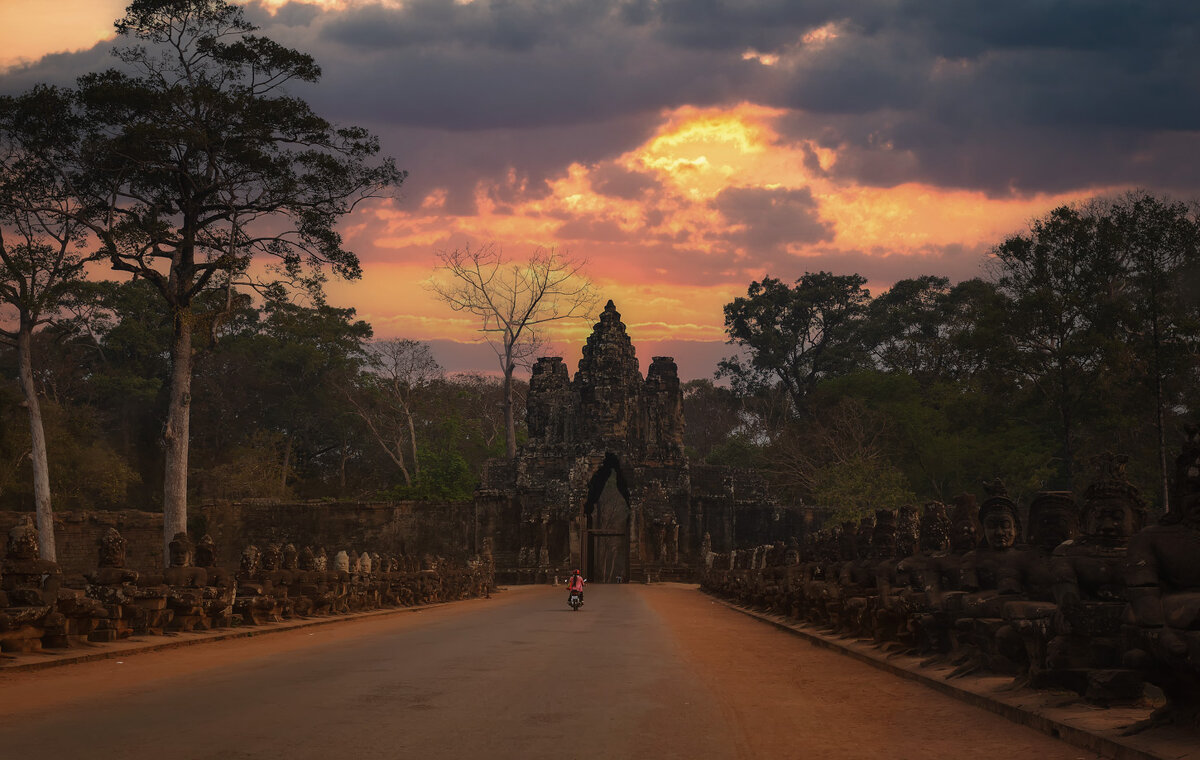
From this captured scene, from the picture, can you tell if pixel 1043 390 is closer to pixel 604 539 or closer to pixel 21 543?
pixel 604 539

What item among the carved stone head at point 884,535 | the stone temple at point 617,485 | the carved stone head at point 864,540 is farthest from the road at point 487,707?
the stone temple at point 617,485

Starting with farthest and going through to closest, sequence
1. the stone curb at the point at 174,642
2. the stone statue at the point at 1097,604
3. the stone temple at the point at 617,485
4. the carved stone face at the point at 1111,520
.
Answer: the stone temple at the point at 617,485 < the stone curb at the point at 174,642 < the carved stone face at the point at 1111,520 < the stone statue at the point at 1097,604

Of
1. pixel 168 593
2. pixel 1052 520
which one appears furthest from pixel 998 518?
pixel 168 593

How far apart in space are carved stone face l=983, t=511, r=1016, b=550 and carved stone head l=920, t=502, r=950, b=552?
3.64 m

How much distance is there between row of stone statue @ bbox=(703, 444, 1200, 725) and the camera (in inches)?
292

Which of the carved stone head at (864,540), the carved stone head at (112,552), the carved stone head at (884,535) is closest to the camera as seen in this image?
the carved stone head at (112,552)

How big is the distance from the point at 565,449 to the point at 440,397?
15.5 m

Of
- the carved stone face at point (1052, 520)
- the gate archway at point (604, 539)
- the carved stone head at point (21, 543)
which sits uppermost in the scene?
the carved stone face at point (1052, 520)

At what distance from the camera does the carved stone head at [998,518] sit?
40.7ft

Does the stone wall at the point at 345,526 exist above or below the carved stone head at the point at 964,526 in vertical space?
below

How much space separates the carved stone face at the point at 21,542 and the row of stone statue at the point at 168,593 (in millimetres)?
12

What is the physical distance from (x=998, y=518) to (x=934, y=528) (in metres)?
3.81

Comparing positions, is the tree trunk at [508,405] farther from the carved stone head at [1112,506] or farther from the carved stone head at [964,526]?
the carved stone head at [1112,506]

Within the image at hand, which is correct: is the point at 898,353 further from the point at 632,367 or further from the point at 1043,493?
the point at 1043,493
